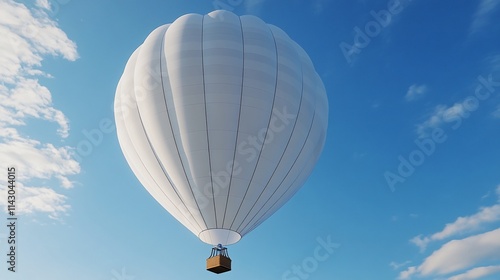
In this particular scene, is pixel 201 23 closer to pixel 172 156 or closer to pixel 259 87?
pixel 259 87

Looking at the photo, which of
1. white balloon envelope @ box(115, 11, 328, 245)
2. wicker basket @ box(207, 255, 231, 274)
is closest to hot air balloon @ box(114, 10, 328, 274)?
white balloon envelope @ box(115, 11, 328, 245)

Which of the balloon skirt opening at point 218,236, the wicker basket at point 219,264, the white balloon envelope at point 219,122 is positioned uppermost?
the white balloon envelope at point 219,122

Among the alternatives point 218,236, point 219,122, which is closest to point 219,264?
point 218,236

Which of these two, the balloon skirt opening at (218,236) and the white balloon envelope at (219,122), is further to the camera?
the balloon skirt opening at (218,236)

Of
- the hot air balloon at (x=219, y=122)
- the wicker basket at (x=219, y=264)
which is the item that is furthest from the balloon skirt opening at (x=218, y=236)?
the wicker basket at (x=219, y=264)

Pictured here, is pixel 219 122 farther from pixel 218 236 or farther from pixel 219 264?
pixel 219 264

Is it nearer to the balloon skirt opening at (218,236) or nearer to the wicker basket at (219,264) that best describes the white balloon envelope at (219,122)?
the balloon skirt opening at (218,236)
